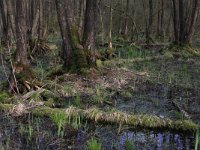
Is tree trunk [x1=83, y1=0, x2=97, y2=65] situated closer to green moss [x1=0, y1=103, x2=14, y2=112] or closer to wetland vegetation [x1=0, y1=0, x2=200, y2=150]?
wetland vegetation [x1=0, y1=0, x2=200, y2=150]

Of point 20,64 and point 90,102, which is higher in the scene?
point 20,64

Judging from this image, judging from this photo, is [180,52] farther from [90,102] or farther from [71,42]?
[90,102]

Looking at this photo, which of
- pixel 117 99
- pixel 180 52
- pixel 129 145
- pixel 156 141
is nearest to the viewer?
pixel 129 145

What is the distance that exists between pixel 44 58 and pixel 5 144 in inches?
460

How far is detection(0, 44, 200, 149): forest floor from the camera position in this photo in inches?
286

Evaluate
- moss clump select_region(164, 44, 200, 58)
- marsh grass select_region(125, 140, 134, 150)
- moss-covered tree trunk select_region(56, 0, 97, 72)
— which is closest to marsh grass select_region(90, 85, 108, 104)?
moss-covered tree trunk select_region(56, 0, 97, 72)

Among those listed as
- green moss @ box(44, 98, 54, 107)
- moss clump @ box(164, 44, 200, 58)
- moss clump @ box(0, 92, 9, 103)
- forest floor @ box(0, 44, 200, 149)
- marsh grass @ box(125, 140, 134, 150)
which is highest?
moss clump @ box(0, 92, 9, 103)

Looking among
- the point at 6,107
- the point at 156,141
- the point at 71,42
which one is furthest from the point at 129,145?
the point at 71,42

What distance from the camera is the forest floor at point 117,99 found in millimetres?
7263

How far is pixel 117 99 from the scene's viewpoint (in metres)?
10.2

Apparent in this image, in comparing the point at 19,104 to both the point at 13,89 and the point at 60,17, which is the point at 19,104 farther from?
the point at 60,17

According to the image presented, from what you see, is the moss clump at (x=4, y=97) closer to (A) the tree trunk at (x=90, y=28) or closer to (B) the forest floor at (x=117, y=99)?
(B) the forest floor at (x=117, y=99)

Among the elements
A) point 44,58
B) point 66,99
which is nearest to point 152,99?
point 66,99

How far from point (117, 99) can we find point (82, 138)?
307cm
